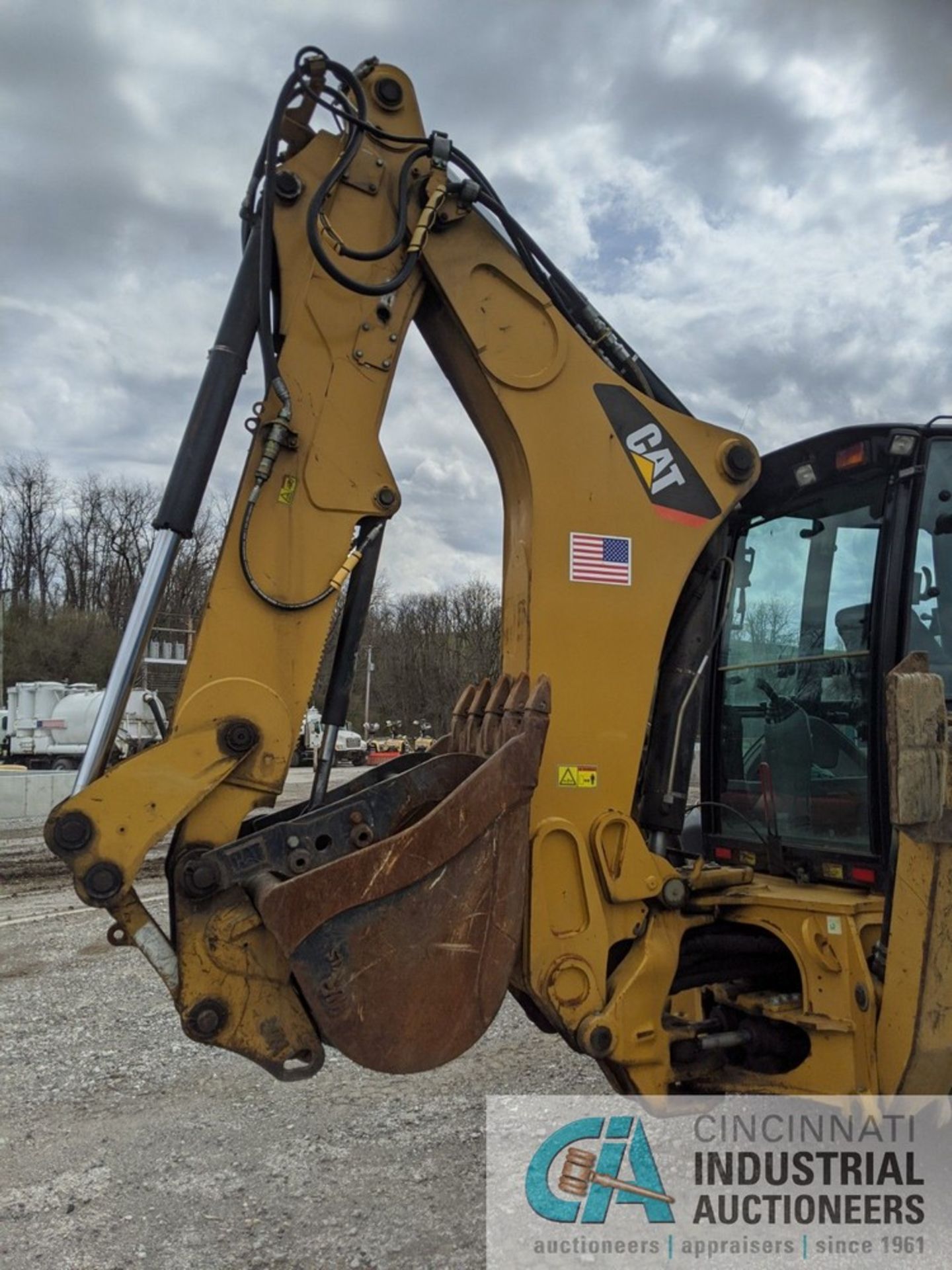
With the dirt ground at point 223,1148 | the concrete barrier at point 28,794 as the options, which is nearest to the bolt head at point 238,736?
the dirt ground at point 223,1148

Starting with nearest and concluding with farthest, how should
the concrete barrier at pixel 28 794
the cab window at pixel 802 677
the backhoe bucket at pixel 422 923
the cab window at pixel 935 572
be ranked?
the backhoe bucket at pixel 422 923 < the cab window at pixel 935 572 < the cab window at pixel 802 677 < the concrete barrier at pixel 28 794

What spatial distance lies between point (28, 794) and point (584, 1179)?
16.4 metres

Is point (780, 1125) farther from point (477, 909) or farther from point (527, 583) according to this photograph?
point (527, 583)

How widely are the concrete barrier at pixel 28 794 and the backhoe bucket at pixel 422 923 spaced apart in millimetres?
16138

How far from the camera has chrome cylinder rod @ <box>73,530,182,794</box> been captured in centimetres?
288

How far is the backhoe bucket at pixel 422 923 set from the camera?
8.81 ft

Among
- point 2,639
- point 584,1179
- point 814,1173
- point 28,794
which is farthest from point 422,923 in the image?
point 2,639

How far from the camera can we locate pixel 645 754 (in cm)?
355

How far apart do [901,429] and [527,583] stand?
4.82ft

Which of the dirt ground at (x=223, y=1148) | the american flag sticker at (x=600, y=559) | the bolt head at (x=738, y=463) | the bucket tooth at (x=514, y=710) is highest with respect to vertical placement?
the bolt head at (x=738, y=463)

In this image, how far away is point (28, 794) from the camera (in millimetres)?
17891

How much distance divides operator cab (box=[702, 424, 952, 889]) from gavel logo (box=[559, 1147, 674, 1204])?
4.21 ft
